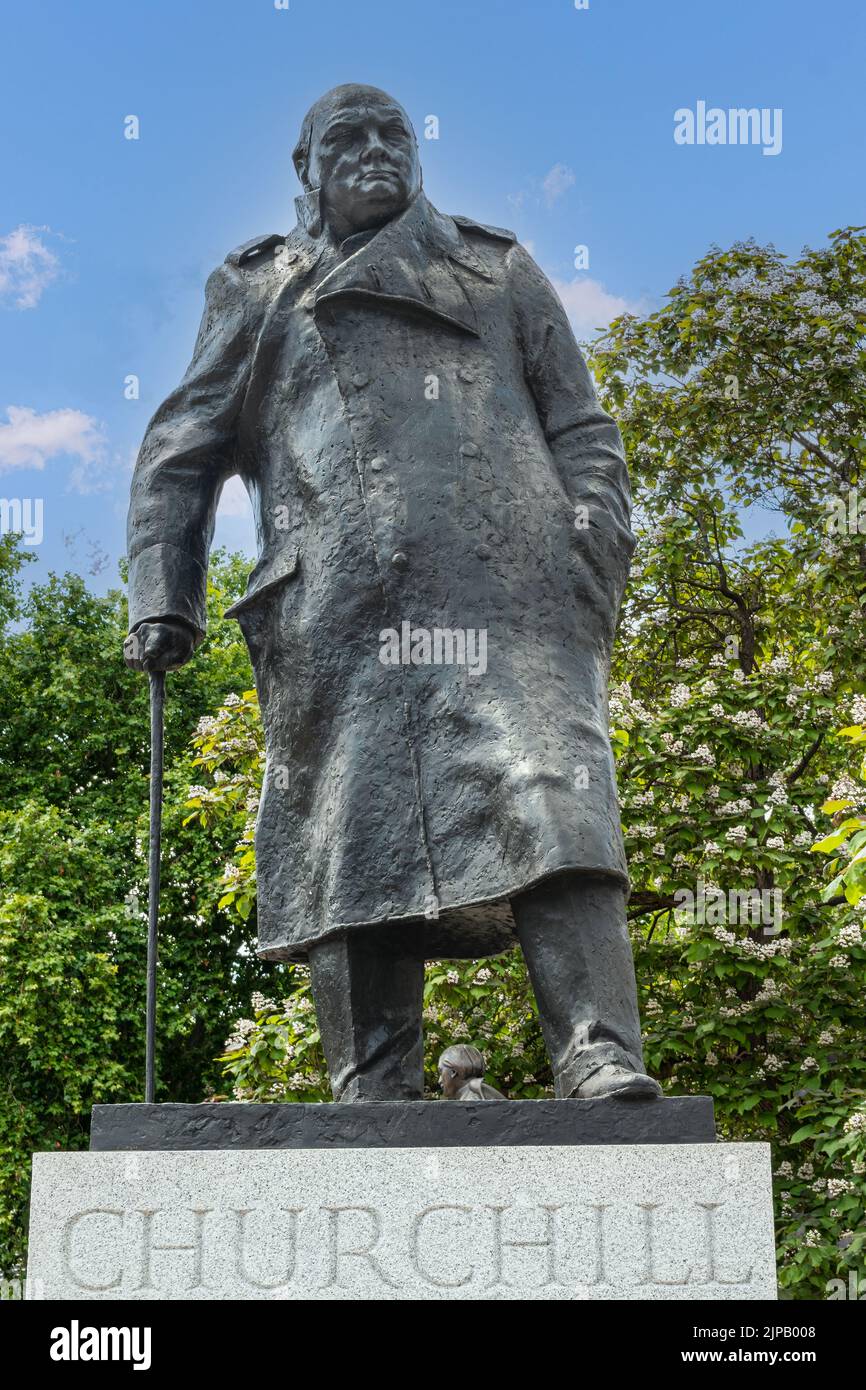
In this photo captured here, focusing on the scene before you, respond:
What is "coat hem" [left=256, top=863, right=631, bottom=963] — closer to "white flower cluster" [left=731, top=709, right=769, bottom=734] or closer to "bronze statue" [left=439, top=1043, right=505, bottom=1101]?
"bronze statue" [left=439, top=1043, right=505, bottom=1101]

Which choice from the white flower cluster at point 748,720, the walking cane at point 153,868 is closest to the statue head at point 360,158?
the walking cane at point 153,868

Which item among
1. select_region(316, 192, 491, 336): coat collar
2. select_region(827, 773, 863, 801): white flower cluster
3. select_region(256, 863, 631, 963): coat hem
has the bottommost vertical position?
select_region(256, 863, 631, 963): coat hem

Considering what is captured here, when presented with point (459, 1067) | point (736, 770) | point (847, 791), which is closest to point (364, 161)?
point (459, 1067)

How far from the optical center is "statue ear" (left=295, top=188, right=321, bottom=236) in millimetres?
5418

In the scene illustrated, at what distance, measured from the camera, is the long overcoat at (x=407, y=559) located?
4.65 metres

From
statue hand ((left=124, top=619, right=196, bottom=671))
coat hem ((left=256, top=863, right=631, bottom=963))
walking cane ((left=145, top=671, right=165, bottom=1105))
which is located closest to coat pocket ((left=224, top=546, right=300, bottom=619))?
statue hand ((left=124, top=619, right=196, bottom=671))

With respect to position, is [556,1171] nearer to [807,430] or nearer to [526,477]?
[526,477]

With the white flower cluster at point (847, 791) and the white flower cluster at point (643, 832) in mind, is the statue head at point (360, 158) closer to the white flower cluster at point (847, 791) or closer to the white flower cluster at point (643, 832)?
the white flower cluster at point (847, 791)

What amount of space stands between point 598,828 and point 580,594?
0.77m

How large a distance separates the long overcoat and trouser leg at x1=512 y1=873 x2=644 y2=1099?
3.3 inches

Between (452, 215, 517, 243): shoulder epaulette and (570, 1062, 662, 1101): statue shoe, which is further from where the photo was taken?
(452, 215, 517, 243): shoulder epaulette

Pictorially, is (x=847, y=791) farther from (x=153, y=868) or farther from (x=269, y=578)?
(x=153, y=868)
